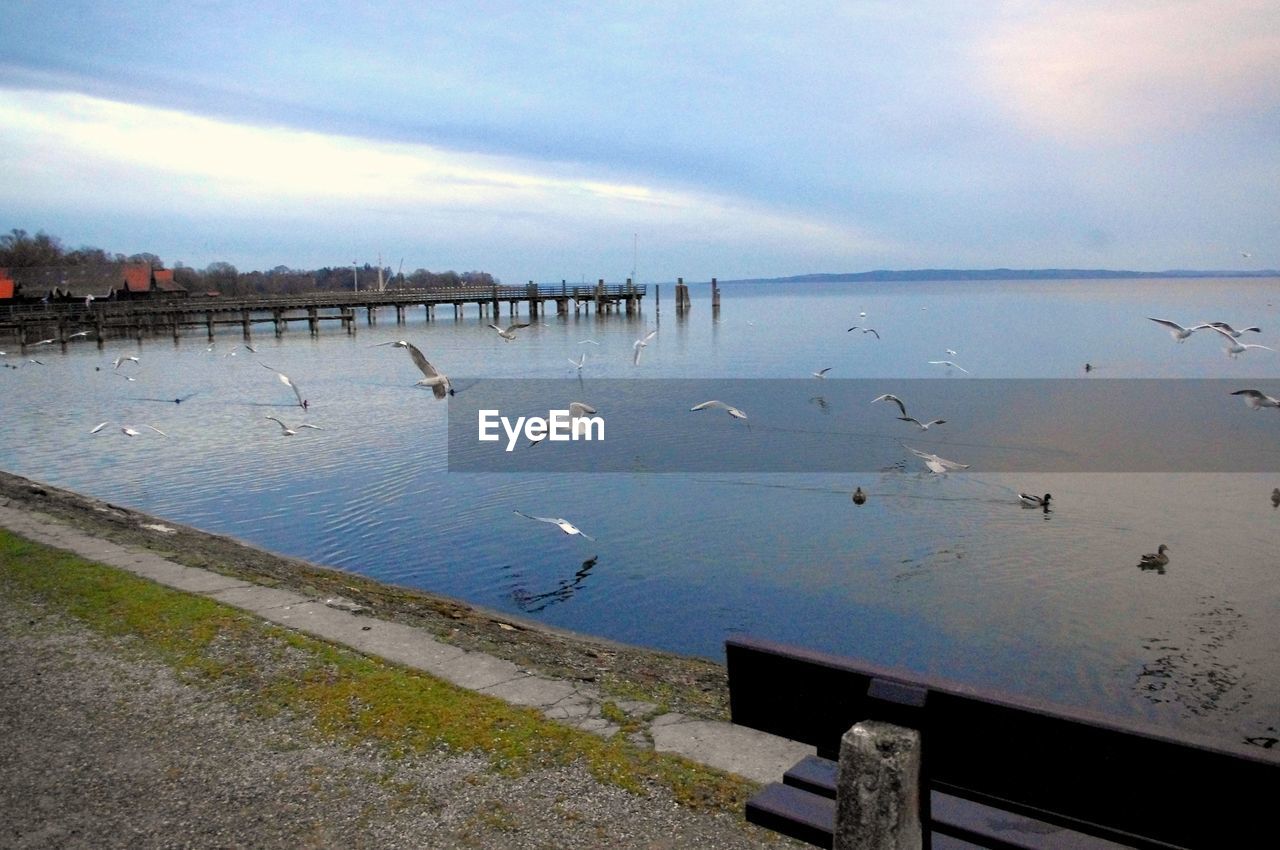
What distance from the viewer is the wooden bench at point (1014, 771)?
2912 mm

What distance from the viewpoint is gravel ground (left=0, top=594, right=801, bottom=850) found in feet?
15.0

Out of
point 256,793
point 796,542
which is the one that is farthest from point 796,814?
point 796,542

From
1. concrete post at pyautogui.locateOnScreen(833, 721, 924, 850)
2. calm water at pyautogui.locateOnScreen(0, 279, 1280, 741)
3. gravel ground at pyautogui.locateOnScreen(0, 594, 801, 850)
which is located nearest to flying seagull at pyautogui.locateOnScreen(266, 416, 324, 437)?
calm water at pyautogui.locateOnScreen(0, 279, 1280, 741)

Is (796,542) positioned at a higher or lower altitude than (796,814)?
lower

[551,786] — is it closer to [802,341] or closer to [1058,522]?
[1058,522]

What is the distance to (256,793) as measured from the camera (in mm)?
5023

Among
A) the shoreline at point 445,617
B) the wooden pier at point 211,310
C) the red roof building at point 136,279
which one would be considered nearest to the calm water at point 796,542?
the shoreline at point 445,617

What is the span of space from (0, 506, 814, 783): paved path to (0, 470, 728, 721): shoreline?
238mm

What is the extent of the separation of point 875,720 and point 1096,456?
2071 cm

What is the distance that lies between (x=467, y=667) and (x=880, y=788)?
452cm

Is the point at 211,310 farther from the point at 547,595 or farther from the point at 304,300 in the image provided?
the point at 547,595

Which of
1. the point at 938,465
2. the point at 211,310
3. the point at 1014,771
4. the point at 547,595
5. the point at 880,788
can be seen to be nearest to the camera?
the point at 880,788

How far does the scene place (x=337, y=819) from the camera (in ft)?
15.6

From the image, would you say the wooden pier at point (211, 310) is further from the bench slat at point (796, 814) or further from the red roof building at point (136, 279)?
the bench slat at point (796, 814)
